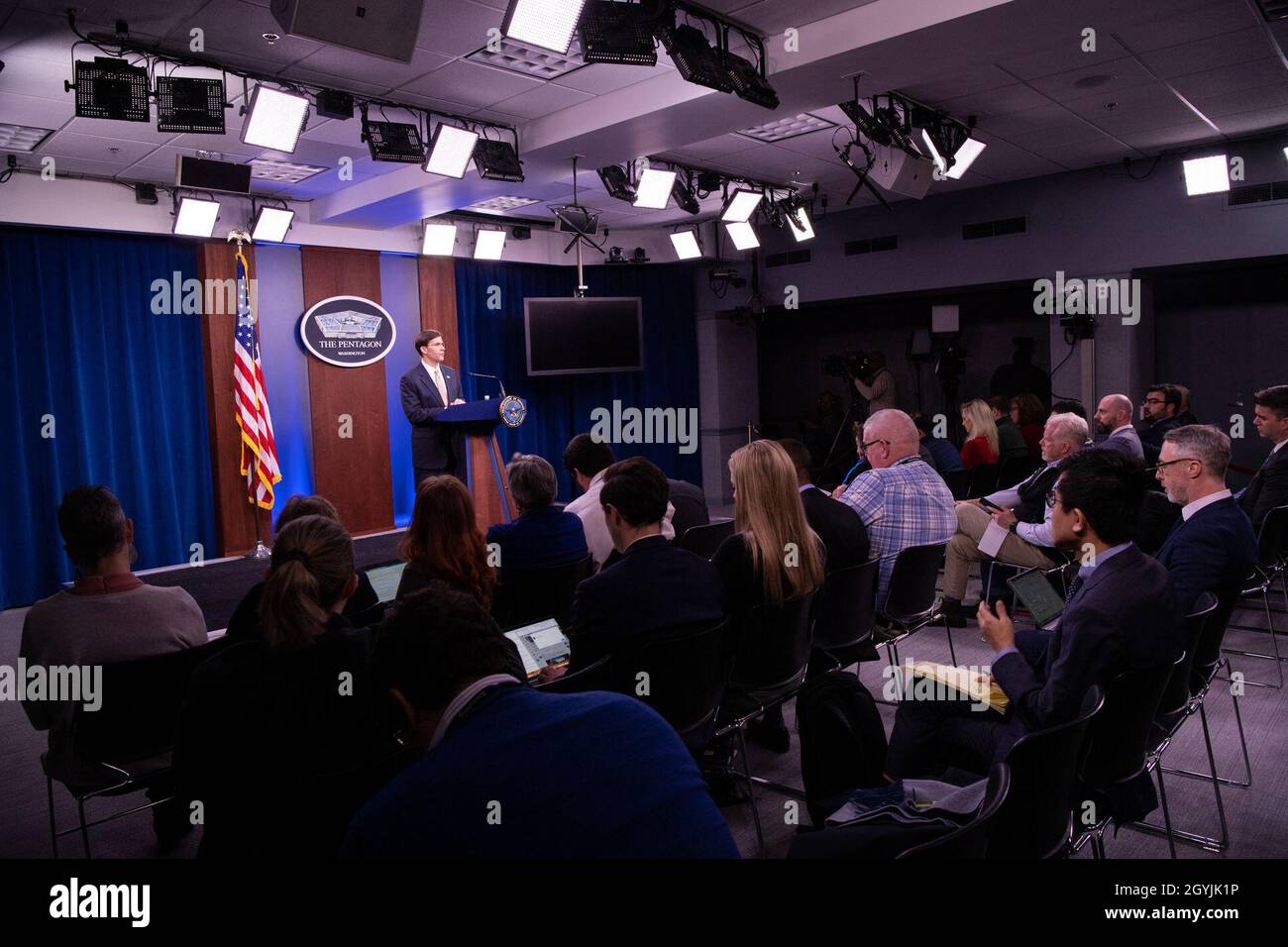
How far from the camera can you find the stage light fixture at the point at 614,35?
4.02 metres

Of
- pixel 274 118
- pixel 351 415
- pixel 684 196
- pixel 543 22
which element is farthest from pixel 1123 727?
pixel 351 415

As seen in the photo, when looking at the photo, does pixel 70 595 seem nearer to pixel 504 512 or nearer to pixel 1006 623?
pixel 1006 623

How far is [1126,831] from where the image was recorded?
294cm

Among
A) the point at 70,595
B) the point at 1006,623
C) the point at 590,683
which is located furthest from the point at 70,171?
the point at 1006,623

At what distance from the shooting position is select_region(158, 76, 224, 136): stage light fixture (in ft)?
14.9

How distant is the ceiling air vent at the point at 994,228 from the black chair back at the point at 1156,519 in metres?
4.41

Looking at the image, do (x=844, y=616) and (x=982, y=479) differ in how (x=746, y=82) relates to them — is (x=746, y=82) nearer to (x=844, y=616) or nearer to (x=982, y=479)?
(x=844, y=616)

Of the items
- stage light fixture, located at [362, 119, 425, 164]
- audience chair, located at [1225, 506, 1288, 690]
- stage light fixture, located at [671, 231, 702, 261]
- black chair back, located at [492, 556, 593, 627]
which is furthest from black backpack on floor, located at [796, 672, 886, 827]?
stage light fixture, located at [671, 231, 702, 261]

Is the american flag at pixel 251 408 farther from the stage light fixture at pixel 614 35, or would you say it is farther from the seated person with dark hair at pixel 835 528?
the seated person with dark hair at pixel 835 528

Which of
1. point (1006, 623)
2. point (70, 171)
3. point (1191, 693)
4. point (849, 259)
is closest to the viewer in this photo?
point (1006, 623)

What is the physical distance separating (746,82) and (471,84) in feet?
6.27

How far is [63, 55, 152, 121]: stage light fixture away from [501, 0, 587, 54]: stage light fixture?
2.02 m

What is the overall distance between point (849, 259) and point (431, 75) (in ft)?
19.5
